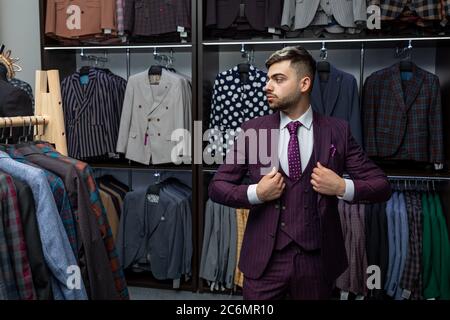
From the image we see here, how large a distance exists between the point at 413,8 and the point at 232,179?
179cm

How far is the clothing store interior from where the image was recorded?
2732mm

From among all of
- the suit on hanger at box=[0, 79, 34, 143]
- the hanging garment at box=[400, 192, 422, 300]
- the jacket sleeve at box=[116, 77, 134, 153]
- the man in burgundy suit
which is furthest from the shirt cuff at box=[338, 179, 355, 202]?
the jacket sleeve at box=[116, 77, 134, 153]

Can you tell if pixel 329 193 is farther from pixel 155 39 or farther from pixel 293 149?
pixel 155 39

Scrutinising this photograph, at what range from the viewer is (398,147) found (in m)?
2.77

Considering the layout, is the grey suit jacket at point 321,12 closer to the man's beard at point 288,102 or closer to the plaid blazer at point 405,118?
the plaid blazer at point 405,118

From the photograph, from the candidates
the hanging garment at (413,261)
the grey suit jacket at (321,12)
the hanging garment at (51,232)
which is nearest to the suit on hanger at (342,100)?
the grey suit jacket at (321,12)

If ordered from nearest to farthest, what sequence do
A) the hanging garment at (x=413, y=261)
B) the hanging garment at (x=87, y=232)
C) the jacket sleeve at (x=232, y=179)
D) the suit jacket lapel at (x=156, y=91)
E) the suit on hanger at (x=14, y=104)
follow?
the hanging garment at (x=87, y=232) → the suit on hanger at (x=14, y=104) → the jacket sleeve at (x=232, y=179) → the hanging garment at (x=413, y=261) → the suit jacket lapel at (x=156, y=91)

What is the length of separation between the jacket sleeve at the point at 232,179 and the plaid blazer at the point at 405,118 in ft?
4.59

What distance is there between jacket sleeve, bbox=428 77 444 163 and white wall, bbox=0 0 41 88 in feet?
10.4

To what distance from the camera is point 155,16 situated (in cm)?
298

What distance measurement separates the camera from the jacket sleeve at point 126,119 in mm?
3100

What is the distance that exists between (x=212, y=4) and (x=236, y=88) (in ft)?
1.93

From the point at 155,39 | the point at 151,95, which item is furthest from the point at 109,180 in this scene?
the point at 155,39
